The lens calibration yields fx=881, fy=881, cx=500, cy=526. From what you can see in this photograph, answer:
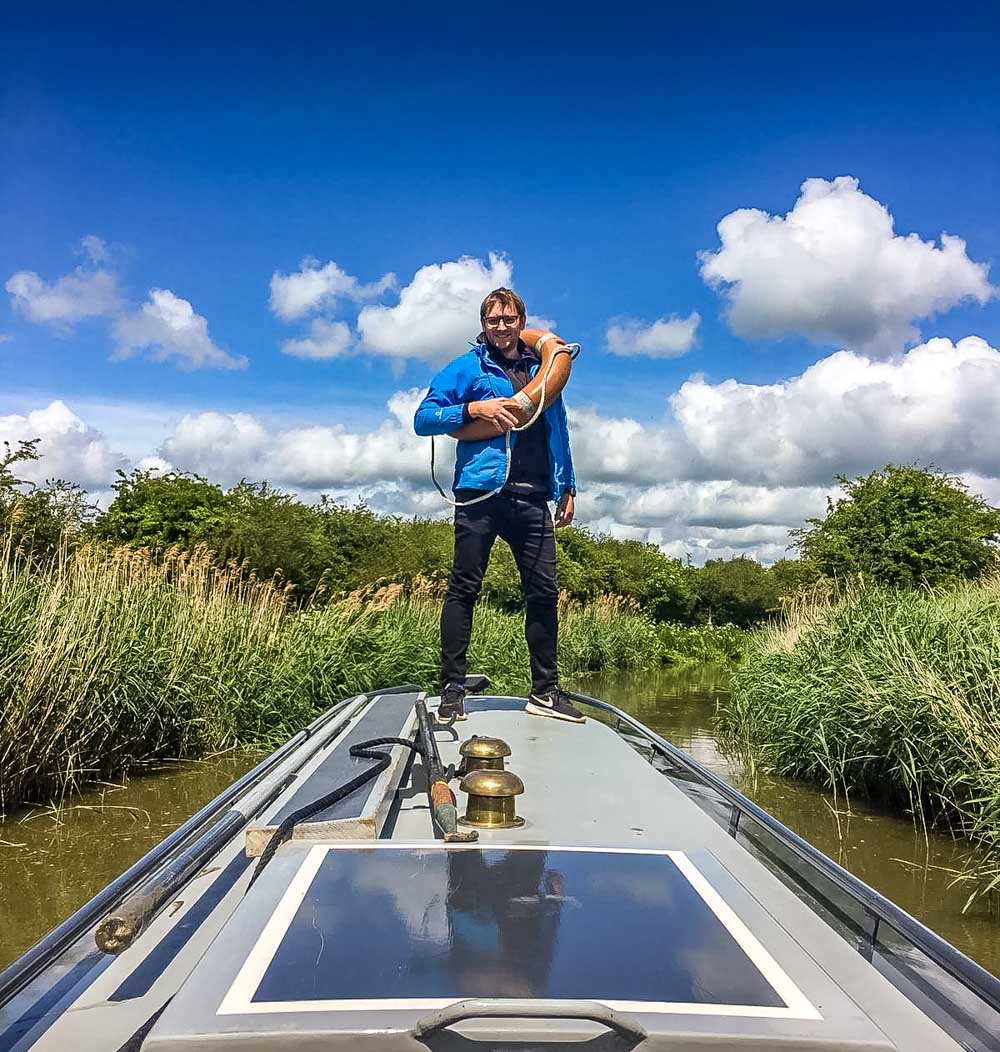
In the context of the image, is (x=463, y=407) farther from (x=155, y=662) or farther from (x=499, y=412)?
(x=155, y=662)

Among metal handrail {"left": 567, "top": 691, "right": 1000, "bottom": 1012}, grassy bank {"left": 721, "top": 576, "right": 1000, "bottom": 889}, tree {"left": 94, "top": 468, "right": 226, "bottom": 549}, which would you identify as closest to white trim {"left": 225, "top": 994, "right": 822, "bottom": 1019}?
metal handrail {"left": 567, "top": 691, "right": 1000, "bottom": 1012}

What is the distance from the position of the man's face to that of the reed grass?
3.32 m

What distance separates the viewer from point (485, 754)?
6.21ft

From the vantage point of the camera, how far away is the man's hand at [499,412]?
→ 11.3 feet

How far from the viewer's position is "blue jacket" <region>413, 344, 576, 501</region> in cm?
354

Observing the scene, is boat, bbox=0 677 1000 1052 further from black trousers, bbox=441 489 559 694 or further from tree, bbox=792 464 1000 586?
tree, bbox=792 464 1000 586

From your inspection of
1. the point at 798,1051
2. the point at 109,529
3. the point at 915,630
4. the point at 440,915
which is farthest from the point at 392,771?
the point at 109,529

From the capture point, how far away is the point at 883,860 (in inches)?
181

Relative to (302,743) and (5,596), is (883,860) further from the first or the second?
(5,596)

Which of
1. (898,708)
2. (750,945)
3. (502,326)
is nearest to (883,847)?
(898,708)

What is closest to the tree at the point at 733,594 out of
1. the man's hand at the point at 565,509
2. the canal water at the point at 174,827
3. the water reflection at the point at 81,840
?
the canal water at the point at 174,827

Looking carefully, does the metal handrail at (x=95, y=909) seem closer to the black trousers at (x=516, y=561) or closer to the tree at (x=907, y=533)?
the black trousers at (x=516, y=561)

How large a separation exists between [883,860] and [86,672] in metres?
4.69

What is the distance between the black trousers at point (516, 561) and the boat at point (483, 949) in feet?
5.87
